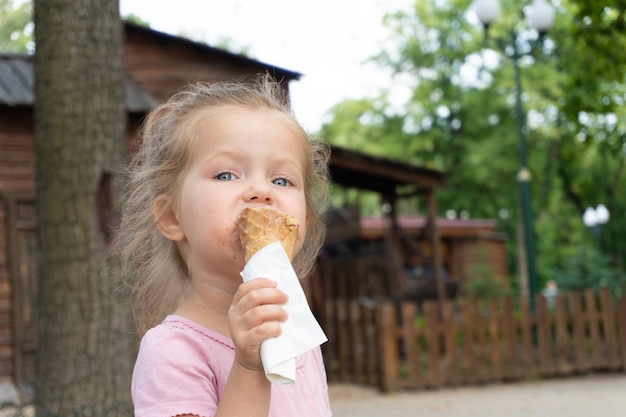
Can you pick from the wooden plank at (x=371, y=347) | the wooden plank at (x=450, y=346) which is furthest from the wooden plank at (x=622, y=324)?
the wooden plank at (x=371, y=347)

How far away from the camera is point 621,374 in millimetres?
13031

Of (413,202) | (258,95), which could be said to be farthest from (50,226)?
(413,202)

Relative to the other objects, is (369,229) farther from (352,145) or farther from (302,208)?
(302,208)

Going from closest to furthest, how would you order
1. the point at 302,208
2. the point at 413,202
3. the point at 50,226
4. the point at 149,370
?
the point at 149,370 → the point at 302,208 → the point at 50,226 → the point at 413,202

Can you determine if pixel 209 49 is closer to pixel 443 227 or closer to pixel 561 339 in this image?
pixel 561 339

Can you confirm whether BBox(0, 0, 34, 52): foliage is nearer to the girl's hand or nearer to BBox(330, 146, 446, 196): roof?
BBox(330, 146, 446, 196): roof

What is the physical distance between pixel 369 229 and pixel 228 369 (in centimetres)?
2255

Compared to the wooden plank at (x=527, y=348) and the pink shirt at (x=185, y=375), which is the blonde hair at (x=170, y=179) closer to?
the pink shirt at (x=185, y=375)

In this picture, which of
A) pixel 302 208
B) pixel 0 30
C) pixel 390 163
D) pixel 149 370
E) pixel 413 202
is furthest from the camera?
pixel 413 202

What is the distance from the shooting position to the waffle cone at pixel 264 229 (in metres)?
1.48

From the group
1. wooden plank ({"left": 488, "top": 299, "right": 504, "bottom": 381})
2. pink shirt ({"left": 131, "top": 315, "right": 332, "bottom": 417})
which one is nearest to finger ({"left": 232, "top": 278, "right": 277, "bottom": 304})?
pink shirt ({"left": 131, "top": 315, "right": 332, "bottom": 417})

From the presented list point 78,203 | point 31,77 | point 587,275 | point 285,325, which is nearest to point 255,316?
point 285,325

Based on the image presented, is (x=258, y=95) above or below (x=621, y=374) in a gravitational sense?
above

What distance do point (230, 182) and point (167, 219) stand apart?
0.26m
